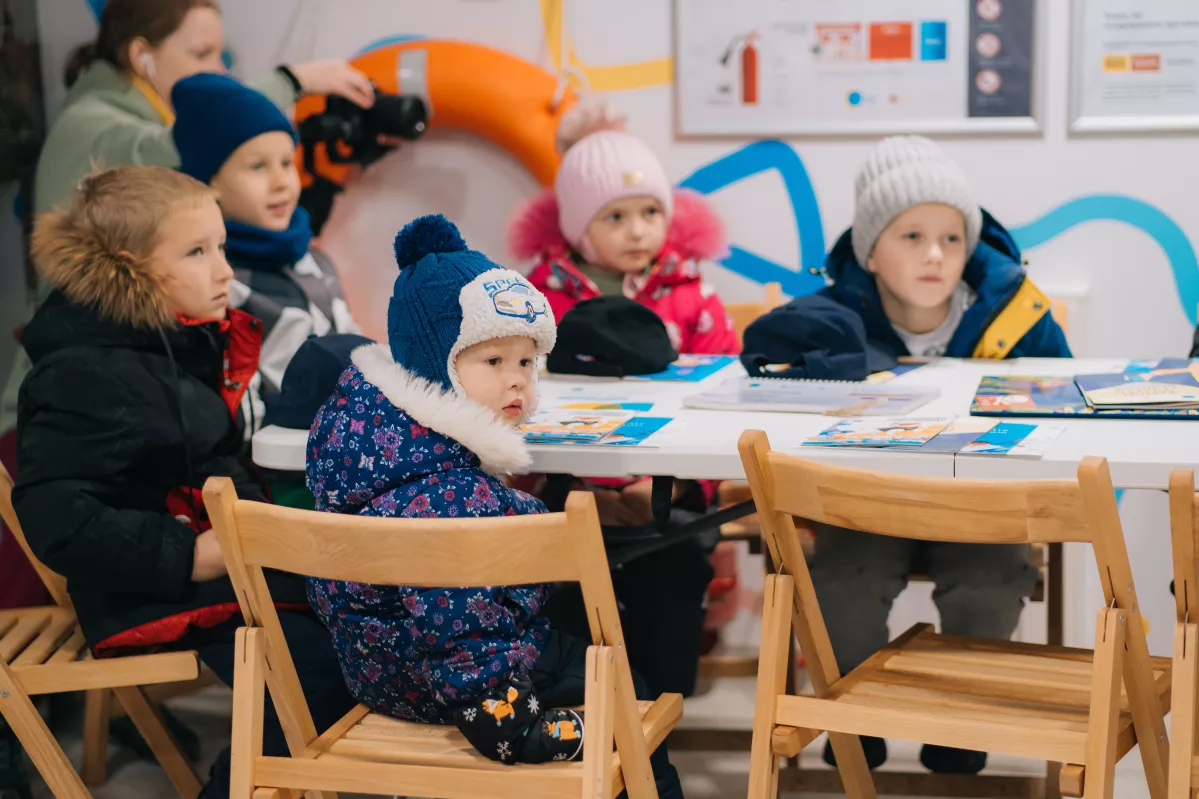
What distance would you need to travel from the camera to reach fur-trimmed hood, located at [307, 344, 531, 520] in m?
1.58

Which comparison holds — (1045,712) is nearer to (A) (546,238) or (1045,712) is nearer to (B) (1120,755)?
(B) (1120,755)

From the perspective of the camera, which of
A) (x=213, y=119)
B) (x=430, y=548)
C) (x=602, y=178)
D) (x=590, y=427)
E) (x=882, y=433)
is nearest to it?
(x=430, y=548)

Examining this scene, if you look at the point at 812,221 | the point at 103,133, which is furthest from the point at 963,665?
the point at 103,133

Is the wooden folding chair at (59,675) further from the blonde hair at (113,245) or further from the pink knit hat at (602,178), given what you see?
the pink knit hat at (602,178)

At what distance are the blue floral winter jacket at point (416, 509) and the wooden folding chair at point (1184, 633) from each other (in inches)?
27.1

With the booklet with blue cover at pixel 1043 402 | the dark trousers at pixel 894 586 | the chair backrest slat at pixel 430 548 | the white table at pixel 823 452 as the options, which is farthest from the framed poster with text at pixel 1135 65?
the chair backrest slat at pixel 430 548

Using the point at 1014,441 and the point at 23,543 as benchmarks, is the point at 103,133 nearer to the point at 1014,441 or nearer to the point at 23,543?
the point at 23,543

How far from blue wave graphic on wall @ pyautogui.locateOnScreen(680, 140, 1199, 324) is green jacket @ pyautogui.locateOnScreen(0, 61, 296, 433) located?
1.06 m

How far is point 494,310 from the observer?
64.6 inches

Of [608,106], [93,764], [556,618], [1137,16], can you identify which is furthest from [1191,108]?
[93,764]

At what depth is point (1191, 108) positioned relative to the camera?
295 cm

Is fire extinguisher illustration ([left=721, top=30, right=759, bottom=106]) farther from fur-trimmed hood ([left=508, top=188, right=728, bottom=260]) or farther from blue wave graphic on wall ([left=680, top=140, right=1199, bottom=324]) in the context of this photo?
fur-trimmed hood ([left=508, top=188, right=728, bottom=260])

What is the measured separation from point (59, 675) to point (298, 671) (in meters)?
0.36

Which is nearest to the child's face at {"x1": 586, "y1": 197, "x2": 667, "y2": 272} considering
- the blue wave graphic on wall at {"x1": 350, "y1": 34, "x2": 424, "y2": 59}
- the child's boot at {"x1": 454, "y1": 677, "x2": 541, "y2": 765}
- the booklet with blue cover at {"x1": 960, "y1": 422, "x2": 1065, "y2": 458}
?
the blue wave graphic on wall at {"x1": 350, "y1": 34, "x2": 424, "y2": 59}
